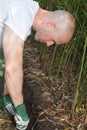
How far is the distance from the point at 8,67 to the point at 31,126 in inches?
28.7

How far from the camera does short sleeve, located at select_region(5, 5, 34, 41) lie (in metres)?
2.70

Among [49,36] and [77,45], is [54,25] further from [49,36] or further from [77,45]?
[77,45]

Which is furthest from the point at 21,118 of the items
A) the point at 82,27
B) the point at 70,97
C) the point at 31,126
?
the point at 82,27

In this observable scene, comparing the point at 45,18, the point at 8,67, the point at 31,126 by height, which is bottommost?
the point at 31,126

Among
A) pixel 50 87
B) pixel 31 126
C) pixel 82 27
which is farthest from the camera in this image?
pixel 50 87

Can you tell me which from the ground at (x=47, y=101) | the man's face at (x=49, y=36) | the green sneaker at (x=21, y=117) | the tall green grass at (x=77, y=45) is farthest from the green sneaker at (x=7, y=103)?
the man's face at (x=49, y=36)

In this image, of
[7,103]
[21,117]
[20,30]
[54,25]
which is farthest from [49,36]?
[7,103]

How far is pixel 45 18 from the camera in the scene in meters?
2.87

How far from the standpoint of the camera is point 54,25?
2857mm

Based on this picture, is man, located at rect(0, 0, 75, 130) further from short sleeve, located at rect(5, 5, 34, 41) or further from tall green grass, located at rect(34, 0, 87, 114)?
tall green grass, located at rect(34, 0, 87, 114)

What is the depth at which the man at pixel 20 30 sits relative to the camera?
2.71m

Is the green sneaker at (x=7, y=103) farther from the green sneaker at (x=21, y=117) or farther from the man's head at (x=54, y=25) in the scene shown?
the man's head at (x=54, y=25)

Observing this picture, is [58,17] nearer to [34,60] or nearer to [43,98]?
[43,98]

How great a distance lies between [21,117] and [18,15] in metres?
0.78
